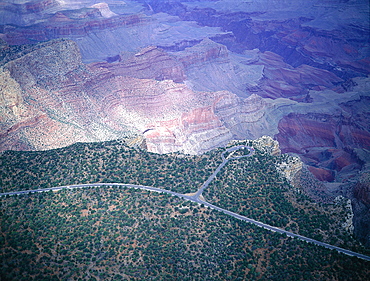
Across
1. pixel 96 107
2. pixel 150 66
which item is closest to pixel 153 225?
pixel 96 107

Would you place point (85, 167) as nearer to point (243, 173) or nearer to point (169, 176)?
point (169, 176)

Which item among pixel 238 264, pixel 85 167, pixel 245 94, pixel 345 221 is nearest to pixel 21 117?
pixel 85 167

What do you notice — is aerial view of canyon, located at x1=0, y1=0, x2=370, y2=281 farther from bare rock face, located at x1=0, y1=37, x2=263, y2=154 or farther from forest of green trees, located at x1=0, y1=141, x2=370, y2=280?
bare rock face, located at x1=0, y1=37, x2=263, y2=154

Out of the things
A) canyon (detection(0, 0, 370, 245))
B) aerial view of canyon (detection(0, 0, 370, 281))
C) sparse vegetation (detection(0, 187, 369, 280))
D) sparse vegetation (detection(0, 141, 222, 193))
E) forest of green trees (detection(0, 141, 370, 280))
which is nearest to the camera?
sparse vegetation (detection(0, 187, 369, 280))

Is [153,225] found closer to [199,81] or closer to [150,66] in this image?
[150,66]

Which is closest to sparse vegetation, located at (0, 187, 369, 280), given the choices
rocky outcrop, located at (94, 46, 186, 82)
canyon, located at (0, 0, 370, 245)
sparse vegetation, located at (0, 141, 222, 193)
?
sparse vegetation, located at (0, 141, 222, 193)

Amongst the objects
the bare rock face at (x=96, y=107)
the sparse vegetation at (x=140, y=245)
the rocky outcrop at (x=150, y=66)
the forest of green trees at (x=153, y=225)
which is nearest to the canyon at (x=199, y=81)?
the bare rock face at (x=96, y=107)
